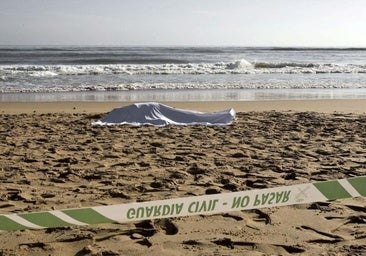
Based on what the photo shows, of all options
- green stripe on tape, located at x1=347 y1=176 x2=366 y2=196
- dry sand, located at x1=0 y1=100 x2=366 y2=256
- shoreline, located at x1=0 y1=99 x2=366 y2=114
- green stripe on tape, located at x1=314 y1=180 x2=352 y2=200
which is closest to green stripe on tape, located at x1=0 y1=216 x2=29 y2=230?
dry sand, located at x1=0 y1=100 x2=366 y2=256

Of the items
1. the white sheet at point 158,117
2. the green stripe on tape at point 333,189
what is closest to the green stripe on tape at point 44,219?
the green stripe on tape at point 333,189

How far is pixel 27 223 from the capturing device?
115 inches

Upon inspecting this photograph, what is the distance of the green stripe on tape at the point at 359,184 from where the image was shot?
3.46 m

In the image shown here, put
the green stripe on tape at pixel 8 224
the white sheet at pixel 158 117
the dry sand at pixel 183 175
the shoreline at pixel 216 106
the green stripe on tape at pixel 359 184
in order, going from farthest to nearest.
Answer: the shoreline at pixel 216 106, the white sheet at pixel 158 117, the dry sand at pixel 183 175, the green stripe on tape at pixel 359 184, the green stripe on tape at pixel 8 224

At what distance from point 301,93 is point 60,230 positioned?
1459cm

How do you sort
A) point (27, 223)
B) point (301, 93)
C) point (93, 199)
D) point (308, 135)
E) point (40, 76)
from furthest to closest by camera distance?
point (40, 76), point (301, 93), point (308, 135), point (93, 199), point (27, 223)

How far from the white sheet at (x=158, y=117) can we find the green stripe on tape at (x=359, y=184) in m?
5.88

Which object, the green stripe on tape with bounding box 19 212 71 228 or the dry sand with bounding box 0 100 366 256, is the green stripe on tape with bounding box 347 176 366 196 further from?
the green stripe on tape with bounding box 19 212 71 228

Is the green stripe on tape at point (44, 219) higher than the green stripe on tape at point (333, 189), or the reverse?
the green stripe on tape at point (333, 189)

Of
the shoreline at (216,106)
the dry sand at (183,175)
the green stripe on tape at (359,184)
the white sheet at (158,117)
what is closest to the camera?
the green stripe on tape at (359,184)

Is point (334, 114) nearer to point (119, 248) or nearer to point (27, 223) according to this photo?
point (119, 248)

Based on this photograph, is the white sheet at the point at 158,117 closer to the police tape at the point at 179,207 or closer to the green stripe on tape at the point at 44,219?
the police tape at the point at 179,207

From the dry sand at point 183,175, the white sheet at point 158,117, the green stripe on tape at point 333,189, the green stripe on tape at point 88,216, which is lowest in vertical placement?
the dry sand at point 183,175

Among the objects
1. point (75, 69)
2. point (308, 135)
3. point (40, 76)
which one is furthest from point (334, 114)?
point (75, 69)
